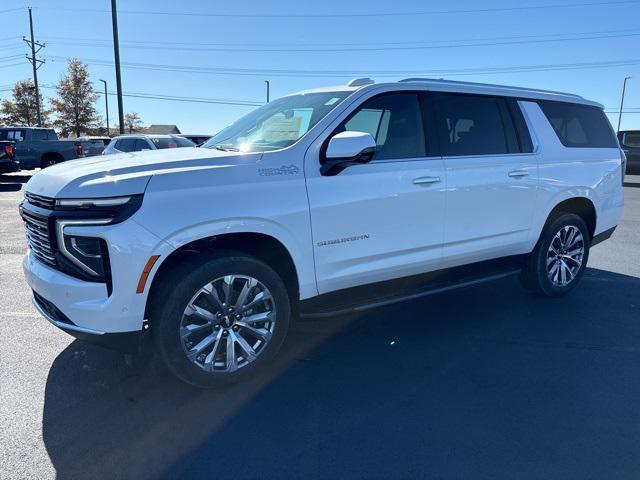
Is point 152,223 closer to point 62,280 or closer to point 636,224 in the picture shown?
point 62,280

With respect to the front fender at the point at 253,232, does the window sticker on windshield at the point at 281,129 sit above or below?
above

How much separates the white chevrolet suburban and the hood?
0.01 m

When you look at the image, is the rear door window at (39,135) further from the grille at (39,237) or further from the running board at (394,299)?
the running board at (394,299)

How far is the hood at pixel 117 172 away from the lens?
273 cm

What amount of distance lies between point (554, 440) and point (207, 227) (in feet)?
7.59

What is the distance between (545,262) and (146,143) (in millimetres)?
11428

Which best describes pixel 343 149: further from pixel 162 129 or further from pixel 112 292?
pixel 162 129

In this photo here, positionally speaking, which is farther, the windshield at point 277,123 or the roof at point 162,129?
the roof at point 162,129

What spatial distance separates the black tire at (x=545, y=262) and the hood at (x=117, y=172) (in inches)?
126

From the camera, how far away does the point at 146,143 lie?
43.8ft

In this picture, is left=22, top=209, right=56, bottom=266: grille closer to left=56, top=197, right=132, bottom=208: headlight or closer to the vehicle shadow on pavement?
left=56, top=197, right=132, bottom=208: headlight

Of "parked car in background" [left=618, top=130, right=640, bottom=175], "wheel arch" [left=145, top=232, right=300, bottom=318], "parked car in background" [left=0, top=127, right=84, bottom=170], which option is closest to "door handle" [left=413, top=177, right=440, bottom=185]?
"wheel arch" [left=145, top=232, right=300, bottom=318]

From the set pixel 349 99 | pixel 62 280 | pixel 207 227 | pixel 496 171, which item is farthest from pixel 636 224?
pixel 62 280

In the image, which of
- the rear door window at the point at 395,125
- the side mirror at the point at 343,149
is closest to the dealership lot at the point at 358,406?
the side mirror at the point at 343,149
